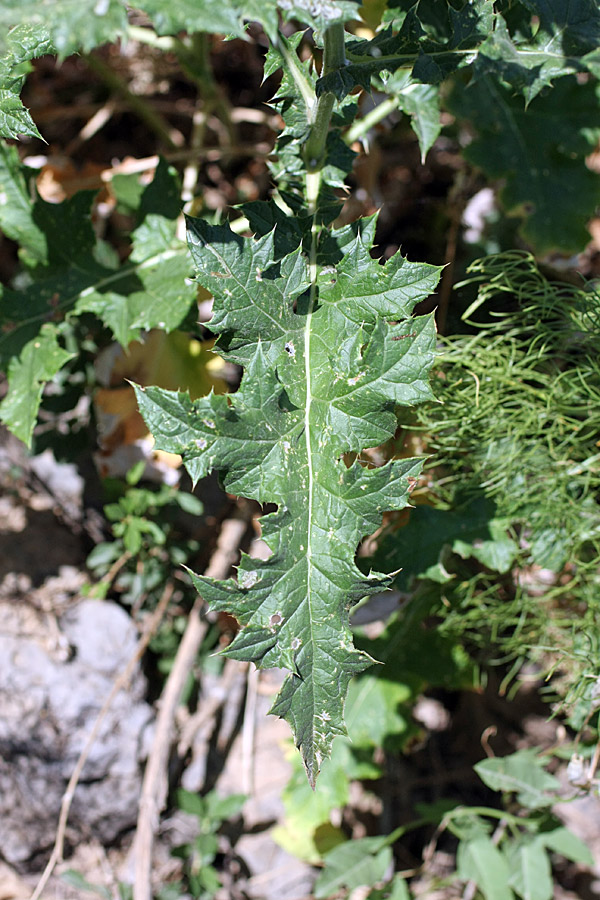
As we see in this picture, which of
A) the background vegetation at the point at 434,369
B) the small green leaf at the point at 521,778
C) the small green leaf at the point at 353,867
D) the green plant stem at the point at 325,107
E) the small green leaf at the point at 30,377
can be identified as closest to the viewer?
the green plant stem at the point at 325,107

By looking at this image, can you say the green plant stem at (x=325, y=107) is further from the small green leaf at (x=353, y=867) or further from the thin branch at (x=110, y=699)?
the small green leaf at (x=353, y=867)

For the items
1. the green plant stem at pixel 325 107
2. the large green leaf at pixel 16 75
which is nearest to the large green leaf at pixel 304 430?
the green plant stem at pixel 325 107

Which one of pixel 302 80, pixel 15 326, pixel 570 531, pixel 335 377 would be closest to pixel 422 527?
pixel 570 531

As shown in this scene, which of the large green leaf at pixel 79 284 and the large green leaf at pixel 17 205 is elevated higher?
the large green leaf at pixel 17 205

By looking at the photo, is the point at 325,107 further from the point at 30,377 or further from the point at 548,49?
the point at 30,377

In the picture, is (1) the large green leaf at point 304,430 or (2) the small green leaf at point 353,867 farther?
(2) the small green leaf at point 353,867

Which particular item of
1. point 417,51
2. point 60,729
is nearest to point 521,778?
point 60,729

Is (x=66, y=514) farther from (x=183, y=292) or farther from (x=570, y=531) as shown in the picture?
(x=570, y=531)
